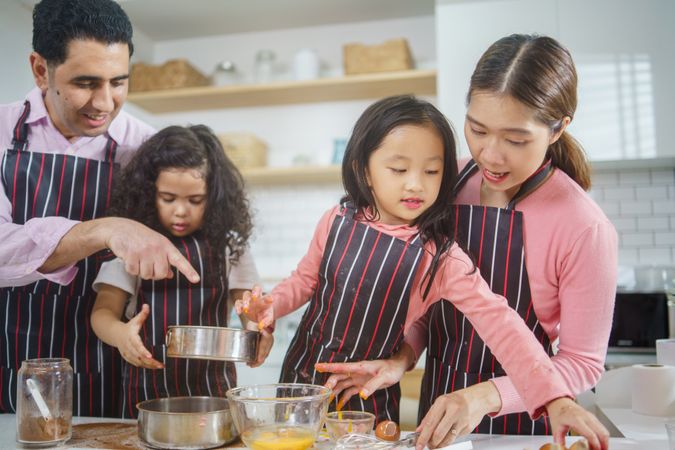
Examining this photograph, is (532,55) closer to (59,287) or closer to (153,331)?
(153,331)

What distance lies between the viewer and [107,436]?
1.33 meters

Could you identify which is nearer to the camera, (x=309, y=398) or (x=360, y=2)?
(x=309, y=398)

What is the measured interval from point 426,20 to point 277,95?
0.99 meters

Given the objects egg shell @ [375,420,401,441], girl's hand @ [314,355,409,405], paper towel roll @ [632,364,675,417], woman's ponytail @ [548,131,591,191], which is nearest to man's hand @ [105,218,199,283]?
girl's hand @ [314,355,409,405]

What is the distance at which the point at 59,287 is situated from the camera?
1623 millimetres

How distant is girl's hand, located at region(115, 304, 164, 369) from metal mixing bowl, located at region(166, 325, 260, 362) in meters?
0.14

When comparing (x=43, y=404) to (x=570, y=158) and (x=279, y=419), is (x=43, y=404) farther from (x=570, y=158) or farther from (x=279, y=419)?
(x=570, y=158)

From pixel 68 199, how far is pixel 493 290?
1085 millimetres

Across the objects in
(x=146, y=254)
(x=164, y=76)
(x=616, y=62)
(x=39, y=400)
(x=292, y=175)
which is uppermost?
(x=164, y=76)

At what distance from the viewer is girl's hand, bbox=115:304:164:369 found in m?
1.38

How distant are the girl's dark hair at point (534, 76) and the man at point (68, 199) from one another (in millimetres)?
740

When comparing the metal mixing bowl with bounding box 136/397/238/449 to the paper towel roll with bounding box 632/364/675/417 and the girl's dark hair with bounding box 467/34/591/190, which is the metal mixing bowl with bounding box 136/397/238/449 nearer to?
the girl's dark hair with bounding box 467/34/591/190

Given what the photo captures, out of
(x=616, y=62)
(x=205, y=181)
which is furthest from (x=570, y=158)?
(x=616, y=62)

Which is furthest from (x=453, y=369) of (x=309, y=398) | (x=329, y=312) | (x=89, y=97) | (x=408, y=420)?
(x=89, y=97)
